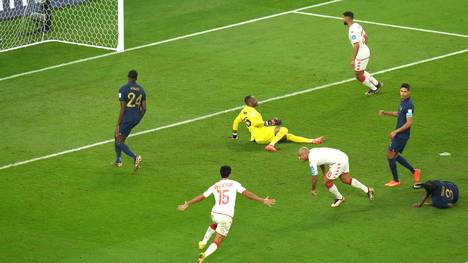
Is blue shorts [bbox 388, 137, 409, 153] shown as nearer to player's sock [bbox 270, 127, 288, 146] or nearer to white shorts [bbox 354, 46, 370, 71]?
player's sock [bbox 270, 127, 288, 146]

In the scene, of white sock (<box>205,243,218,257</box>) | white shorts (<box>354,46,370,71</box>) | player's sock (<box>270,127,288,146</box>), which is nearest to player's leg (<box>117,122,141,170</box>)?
player's sock (<box>270,127,288,146</box>)

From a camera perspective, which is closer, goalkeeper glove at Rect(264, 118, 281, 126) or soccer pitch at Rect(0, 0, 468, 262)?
soccer pitch at Rect(0, 0, 468, 262)

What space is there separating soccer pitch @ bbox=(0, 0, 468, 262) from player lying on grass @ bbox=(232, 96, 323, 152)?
0.31m

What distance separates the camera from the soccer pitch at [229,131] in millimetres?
23484

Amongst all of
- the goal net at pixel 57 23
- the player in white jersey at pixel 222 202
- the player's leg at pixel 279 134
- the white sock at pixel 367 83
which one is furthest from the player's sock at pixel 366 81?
the player in white jersey at pixel 222 202

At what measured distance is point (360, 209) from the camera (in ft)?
81.8

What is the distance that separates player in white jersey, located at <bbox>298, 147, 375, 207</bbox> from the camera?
24125 mm

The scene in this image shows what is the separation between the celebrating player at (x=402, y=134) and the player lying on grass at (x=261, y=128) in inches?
132

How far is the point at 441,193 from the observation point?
968 inches

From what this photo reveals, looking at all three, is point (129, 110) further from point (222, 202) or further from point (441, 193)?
point (441, 193)

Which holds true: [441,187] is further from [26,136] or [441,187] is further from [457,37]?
[457,37]

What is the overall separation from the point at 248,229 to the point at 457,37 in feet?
51.3

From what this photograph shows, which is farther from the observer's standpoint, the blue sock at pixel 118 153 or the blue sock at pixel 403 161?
the blue sock at pixel 118 153

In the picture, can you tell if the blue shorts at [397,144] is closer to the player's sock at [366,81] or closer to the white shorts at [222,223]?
the white shorts at [222,223]
